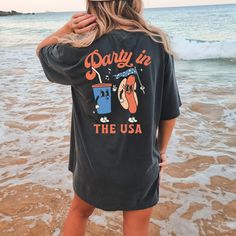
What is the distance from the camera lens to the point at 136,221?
1.93 metres

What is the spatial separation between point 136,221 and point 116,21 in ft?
3.31

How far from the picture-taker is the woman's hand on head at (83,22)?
1.69 m

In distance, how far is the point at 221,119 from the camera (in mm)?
5949

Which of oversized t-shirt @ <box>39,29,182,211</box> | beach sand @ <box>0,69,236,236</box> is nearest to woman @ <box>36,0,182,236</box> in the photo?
oversized t-shirt @ <box>39,29,182,211</box>

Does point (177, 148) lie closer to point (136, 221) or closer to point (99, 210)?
point (99, 210)

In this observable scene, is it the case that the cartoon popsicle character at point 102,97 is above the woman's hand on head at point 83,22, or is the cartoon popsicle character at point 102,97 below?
below

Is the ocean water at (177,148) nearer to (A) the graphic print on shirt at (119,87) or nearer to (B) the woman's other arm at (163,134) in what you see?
(A) the graphic print on shirt at (119,87)

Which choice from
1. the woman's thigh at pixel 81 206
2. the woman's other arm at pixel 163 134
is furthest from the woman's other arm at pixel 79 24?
the woman's thigh at pixel 81 206

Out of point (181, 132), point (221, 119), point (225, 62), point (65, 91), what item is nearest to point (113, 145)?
point (181, 132)

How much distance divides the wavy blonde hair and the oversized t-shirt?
28 millimetres

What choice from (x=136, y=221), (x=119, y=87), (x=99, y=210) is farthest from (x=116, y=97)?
(x=99, y=210)

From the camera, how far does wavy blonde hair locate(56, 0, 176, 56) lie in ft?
5.45

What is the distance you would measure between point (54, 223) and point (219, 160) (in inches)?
85.0

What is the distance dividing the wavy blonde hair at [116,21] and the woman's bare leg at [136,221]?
2.71 ft
